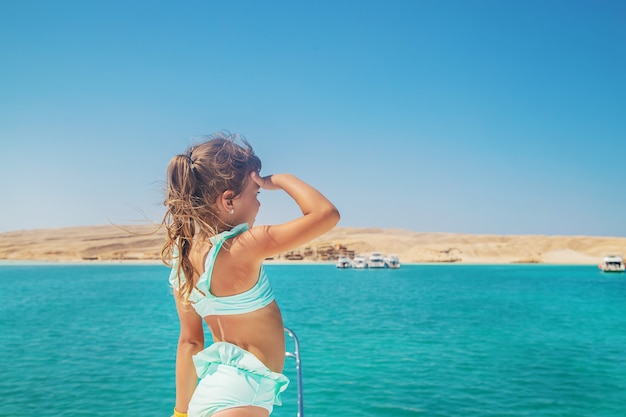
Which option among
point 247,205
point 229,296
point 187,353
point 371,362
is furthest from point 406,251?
point 229,296

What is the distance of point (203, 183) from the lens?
6.20 feet

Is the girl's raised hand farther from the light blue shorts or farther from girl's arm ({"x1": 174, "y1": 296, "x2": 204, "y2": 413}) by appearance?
girl's arm ({"x1": 174, "y1": 296, "x2": 204, "y2": 413})

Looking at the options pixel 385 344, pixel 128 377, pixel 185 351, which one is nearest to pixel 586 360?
pixel 385 344

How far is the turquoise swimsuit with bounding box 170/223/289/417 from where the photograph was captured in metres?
1.78

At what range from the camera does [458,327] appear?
64.0ft

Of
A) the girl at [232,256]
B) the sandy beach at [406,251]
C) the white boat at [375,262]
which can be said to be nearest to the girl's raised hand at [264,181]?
the girl at [232,256]

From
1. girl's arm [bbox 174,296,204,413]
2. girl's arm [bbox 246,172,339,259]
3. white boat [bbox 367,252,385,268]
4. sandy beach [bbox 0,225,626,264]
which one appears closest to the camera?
girl's arm [bbox 246,172,339,259]

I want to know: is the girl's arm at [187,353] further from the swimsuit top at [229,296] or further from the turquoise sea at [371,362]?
the turquoise sea at [371,362]

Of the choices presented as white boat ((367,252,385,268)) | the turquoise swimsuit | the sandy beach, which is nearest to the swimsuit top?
A: the turquoise swimsuit

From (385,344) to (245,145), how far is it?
565 inches

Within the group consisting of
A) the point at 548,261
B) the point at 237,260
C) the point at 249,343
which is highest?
the point at 237,260

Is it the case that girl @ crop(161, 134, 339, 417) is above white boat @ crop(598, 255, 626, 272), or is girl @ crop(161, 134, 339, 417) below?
above

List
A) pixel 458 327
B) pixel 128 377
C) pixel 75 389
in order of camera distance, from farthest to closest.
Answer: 1. pixel 458 327
2. pixel 128 377
3. pixel 75 389

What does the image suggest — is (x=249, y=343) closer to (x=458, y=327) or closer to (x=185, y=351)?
(x=185, y=351)
